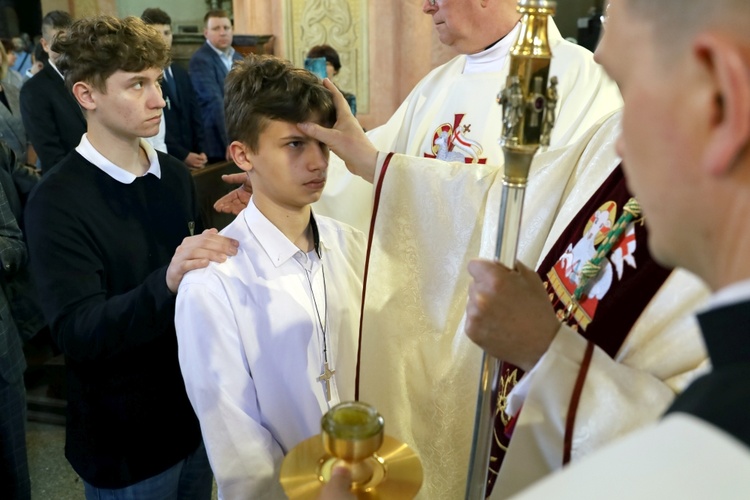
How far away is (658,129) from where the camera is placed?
632mm

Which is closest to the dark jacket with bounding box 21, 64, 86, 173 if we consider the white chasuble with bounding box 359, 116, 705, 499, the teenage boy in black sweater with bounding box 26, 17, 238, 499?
the teenage boy in black sweater with bounding box 26, 17, 238, 499

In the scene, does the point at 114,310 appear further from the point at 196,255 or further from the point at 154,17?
the point at 154,17

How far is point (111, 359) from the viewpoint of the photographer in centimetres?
179

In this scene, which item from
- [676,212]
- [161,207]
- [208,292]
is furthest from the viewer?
[161,207]

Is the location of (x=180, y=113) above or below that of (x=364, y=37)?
below

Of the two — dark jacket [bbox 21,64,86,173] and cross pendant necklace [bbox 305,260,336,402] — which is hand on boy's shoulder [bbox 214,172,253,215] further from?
dark jacket [bbox 21,64,86,173]

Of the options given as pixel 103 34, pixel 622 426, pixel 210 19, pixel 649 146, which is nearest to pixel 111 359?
pixel 103 34

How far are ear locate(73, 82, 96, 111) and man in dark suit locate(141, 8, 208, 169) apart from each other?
10.9 feet

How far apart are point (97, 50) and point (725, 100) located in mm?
1730

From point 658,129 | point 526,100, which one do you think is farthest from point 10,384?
point 658,129

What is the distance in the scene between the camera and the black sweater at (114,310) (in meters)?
1.63

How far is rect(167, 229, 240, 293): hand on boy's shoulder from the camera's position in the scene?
152 cm

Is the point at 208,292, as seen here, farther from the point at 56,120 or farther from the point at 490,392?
the point at 56,120

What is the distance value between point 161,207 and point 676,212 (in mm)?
1585
